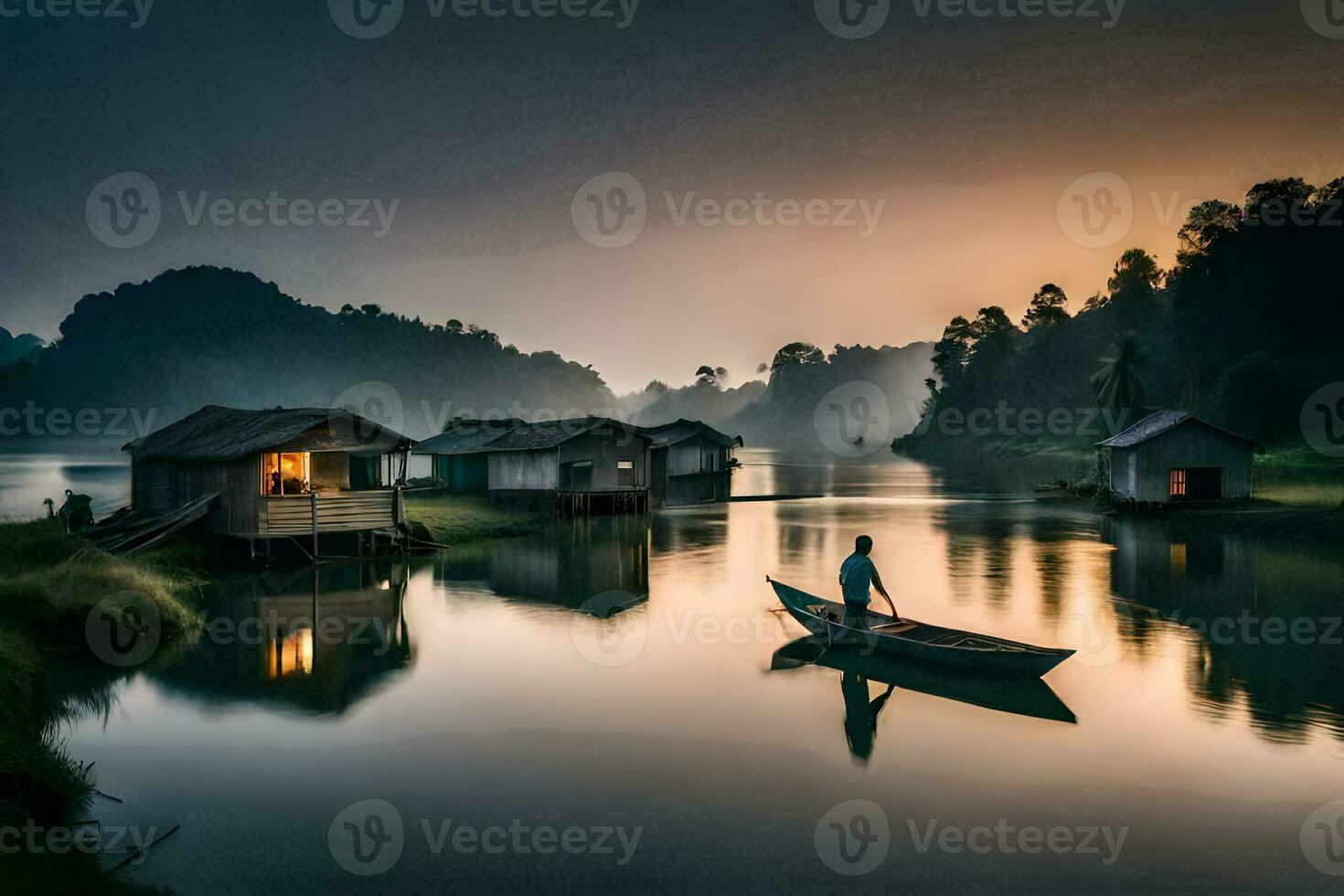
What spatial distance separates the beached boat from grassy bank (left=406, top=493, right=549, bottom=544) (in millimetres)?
19900

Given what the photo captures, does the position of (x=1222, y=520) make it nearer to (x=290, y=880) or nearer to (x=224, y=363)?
(x=290, y=880)

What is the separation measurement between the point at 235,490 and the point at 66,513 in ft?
17.5

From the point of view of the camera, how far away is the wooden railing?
28406mm

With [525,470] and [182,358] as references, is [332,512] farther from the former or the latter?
[182,358]

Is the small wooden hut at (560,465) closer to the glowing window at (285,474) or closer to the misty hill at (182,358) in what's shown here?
the glowing window at (285,474)

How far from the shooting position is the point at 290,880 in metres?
8.81

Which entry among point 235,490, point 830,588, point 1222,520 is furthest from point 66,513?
point 1222,520

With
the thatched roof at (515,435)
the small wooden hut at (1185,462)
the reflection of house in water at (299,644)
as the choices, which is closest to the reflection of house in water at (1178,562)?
the small wooden hut at (1185,462)

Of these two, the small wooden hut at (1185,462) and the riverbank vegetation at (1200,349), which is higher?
the riverbank vegetation at (1200,349)

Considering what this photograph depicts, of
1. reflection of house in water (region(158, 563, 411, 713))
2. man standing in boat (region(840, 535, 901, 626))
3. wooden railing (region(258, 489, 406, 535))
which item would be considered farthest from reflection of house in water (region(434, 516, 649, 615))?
man standing in boat (region(840, 535, 901, 626))

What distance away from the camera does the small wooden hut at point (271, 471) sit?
28.3 m

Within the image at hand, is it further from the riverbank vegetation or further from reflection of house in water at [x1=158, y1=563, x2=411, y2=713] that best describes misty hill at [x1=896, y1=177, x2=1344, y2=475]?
reflection of house in water at [x1=158, y1=563, x2=411, y2=713]

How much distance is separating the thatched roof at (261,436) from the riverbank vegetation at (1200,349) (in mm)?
44118

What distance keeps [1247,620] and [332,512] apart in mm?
27285
